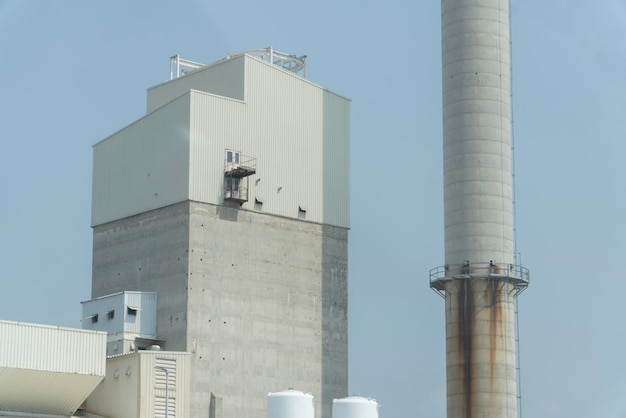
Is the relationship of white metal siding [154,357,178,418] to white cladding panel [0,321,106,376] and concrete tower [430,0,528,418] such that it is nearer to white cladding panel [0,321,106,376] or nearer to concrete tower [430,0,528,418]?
white cladding panel [0,321,106,376]

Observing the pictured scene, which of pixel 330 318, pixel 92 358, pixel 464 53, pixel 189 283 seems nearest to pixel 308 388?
pixel 330 318

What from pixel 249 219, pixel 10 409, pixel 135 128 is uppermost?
pixel 135 128

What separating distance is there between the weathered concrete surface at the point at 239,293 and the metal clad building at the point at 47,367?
8553 millimetres

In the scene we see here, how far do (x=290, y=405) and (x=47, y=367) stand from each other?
1602cm

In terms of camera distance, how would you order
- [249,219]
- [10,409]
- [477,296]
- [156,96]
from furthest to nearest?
[156,96]
[249,219]
[477,296]
[10,409]

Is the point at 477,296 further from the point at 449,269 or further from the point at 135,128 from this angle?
the point at 135,128

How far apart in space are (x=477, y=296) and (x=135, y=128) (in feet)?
94.5

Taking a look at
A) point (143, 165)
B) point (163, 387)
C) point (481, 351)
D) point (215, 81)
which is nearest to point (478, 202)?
point (481, 351)

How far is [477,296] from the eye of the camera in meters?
92.9

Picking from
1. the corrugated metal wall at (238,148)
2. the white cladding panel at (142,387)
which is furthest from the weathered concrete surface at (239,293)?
the white cladding panel at (142,387)

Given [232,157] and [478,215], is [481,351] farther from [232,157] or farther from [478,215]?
[232,157]

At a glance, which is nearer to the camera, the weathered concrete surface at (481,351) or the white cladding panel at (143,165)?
the weathered concrete surface at (481,351)

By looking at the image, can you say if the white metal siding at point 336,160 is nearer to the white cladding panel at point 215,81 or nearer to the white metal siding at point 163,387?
the white cladding panel at point 215,81

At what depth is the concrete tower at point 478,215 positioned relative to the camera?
92.1 m
